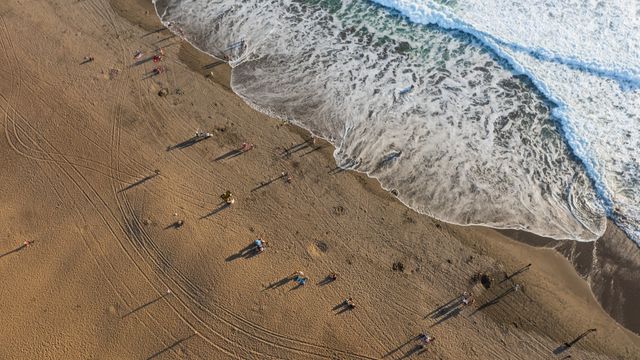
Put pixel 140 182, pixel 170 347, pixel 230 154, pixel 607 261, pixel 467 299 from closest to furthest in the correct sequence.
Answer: pixel 170 347 → pixel 467 299 → pixel 607 261 → pixel 140 182 → pixel 230 154

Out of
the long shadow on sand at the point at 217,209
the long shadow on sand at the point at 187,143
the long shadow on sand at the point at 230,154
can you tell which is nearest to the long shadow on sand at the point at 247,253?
the long shadow on sand at the point at 217,209

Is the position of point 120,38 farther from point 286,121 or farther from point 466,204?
point 466,204

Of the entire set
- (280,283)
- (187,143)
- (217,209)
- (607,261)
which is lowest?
(280,283)

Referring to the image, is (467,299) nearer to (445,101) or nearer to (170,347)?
Answer: (445,101)

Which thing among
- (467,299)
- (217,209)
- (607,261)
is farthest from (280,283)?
(607,261)

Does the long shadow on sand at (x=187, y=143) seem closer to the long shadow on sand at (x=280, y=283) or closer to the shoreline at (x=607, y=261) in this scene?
the long shadow on sand at (x=280, y=283)

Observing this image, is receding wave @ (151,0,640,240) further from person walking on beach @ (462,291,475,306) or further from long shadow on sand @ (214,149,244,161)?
person walking on beach @ (462,291,475,306)
